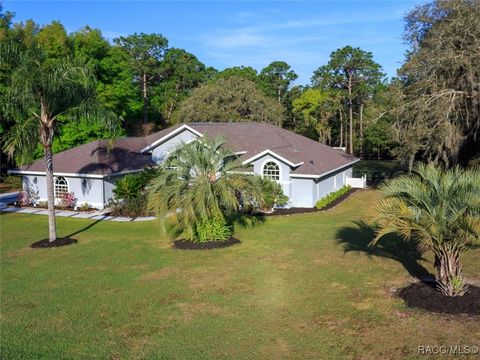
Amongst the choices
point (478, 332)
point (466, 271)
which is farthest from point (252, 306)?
point (466, 271)

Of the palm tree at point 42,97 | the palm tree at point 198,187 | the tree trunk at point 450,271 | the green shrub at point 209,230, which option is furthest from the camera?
the green shrub at point 209,230

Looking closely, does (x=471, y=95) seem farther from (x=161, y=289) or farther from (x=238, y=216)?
(x=161, y=289)

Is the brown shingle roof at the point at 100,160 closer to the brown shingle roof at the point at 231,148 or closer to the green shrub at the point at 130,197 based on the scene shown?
the brown shingle roof at the point at 231,148

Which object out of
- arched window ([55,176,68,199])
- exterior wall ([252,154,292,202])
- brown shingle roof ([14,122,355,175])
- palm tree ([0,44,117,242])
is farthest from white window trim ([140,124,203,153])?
palm tree ([0,44,117,242])

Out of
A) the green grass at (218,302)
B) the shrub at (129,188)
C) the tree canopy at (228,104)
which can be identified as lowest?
the green grass at (218,302)

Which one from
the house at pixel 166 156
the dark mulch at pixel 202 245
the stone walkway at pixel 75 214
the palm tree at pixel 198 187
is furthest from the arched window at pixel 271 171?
the dark mulch at pixel 202 245

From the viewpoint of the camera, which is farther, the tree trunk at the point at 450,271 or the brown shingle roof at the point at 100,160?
the brown shingle roof at the point at 100,160

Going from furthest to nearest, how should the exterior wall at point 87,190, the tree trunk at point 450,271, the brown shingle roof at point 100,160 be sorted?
the brown shingle roof at point 100,160 < the exterior wall at point 87,190 < the tree trunk at point 450,271

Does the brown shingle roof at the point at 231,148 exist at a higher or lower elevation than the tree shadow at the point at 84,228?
higher
